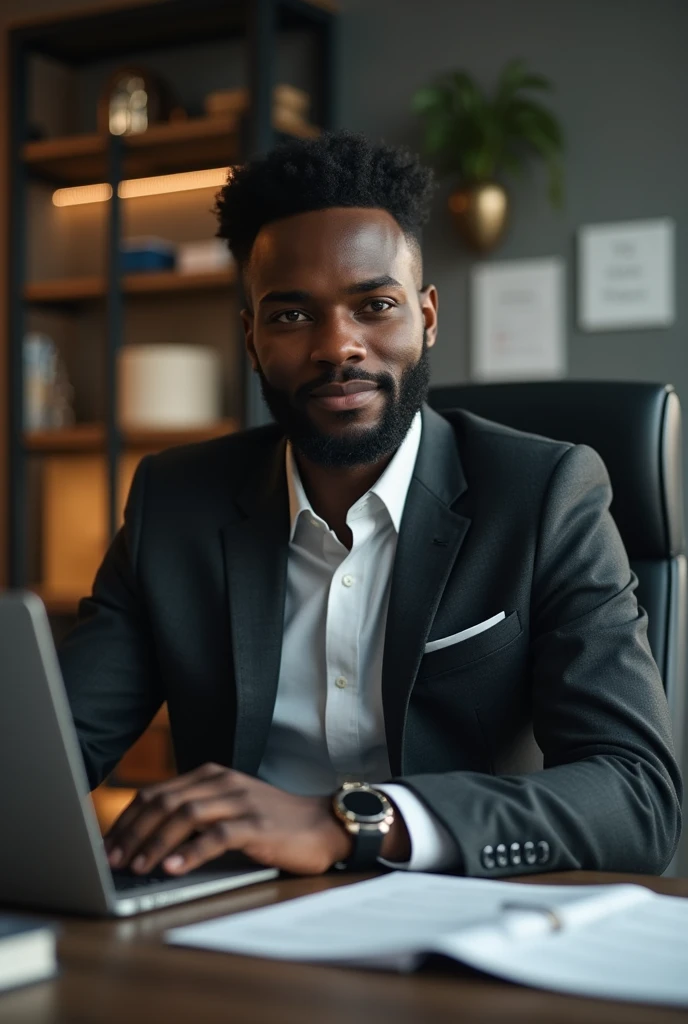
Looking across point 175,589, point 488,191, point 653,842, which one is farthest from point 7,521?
point 653,842

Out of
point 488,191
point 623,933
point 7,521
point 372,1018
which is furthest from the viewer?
point 7,521

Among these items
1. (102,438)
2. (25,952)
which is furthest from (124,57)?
(25,952)

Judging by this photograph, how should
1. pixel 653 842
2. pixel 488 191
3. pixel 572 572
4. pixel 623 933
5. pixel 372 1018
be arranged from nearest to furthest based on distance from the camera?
pixel 372 1018
pixel 623 933
pixel 653 842
pixel 572 572
pixel 488 191

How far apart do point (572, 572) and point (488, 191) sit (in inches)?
94.2

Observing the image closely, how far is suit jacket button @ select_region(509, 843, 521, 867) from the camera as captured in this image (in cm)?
101

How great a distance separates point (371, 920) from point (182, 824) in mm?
196

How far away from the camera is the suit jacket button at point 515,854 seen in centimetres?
101

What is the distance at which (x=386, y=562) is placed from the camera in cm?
152

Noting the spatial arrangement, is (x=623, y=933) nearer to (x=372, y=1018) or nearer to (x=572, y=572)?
(x=372, y=1018)

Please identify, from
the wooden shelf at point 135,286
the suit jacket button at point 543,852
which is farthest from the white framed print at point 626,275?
the suit jacket button at point 543,852

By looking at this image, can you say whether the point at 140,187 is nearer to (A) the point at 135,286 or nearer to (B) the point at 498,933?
(A) the point at 135,286

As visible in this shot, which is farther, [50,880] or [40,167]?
[40,167]

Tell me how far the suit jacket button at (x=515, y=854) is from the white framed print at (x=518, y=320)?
8.78 feet

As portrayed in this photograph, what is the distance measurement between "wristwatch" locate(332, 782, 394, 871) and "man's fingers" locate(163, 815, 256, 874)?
0.08 m
